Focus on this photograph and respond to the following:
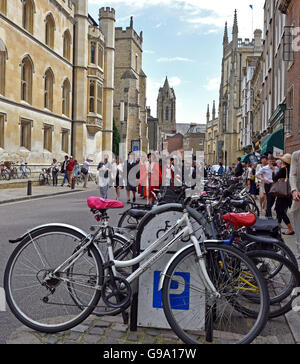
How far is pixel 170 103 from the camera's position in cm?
12306

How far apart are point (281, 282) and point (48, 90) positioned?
91.7ft

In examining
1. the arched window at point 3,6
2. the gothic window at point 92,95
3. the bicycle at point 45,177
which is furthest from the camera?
the gothic window at point 92,95

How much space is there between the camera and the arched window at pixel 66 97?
3218cm

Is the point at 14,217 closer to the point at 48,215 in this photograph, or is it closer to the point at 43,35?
the point at 48,215

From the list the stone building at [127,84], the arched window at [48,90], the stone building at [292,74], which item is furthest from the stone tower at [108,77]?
the stone building at [292,74]

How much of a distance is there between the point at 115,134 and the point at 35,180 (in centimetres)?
3528

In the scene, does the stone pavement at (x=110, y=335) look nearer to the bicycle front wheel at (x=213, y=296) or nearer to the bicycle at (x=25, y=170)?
the bicycle front wheel at (x=213, y=296)

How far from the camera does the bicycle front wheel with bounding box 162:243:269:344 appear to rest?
125 inches

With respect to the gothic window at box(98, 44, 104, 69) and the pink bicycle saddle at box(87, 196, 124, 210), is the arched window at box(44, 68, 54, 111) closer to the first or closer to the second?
the gothic window at box(98, 44, 104, 69)

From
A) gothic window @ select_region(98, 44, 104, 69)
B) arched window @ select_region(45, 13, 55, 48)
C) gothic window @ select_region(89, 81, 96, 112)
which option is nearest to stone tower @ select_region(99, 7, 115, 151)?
gothic window @ select_region(98, 44, 104, 69)

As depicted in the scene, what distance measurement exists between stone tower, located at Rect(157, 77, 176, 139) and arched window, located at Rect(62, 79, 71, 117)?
90272 mm

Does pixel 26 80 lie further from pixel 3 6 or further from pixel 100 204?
pixel 100 204

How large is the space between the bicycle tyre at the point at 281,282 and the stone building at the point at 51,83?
2130 cm

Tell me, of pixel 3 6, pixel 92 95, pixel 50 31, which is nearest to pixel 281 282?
A: pixel 3 6
